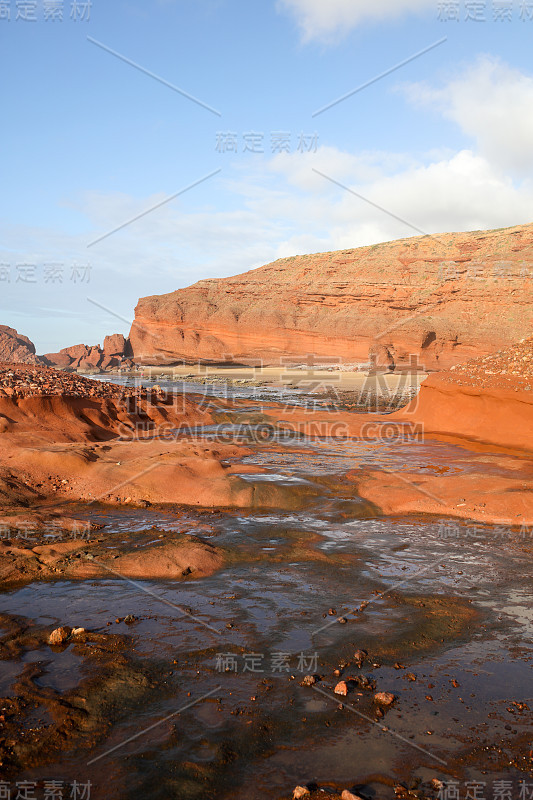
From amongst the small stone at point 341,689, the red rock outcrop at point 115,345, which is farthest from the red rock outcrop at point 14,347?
the small stone at point 341,689

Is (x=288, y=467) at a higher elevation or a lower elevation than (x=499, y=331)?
lower

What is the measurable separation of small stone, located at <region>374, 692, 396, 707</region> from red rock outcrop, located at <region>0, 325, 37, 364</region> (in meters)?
69.8

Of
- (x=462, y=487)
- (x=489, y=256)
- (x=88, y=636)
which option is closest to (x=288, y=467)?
(x=462, y=487)

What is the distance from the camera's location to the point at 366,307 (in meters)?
52.5

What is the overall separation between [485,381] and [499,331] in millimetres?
33873

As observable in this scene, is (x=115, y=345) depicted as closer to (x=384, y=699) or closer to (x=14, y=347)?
(x=14, y=347)

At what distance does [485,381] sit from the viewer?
1562 centimetres

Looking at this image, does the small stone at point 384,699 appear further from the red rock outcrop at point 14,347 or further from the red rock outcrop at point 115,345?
the red rock outcrop at point 115,345

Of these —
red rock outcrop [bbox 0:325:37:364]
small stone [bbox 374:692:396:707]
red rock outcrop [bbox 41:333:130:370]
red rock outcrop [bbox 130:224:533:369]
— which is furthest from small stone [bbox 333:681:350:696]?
red rock outcrop [bbox 0:325:37:364]

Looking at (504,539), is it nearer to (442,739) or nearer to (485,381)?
(442,739)

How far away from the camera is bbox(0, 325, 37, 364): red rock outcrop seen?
67.9 m

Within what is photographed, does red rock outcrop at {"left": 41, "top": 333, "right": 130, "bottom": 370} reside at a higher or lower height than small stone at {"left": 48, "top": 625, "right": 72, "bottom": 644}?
higher

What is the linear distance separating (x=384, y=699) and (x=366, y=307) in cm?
5112

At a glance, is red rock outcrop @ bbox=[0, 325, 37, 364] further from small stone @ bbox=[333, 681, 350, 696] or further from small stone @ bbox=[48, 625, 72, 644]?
small stone @ bbox=[333, 681, 350, 696]
